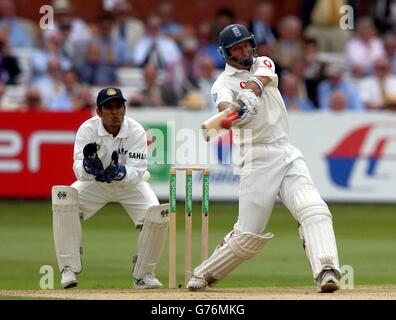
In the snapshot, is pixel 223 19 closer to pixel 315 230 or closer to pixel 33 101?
pixel 33 101

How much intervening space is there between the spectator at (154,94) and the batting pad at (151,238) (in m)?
7.25

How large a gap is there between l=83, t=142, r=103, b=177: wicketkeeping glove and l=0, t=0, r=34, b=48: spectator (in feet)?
29.9

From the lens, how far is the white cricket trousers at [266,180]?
834cm

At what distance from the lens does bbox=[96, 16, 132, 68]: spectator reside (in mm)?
17234

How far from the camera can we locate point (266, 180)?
8.35 meters

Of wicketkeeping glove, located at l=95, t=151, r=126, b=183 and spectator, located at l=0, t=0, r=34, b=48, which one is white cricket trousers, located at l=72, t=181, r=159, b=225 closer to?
wicketkeeping glove, located at l=95, t=151, r=126, b=183

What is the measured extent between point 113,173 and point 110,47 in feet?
28.8

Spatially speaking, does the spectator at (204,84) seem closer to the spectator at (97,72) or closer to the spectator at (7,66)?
the spectator at (97,72)

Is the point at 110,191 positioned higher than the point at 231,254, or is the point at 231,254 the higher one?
the point at 110,191

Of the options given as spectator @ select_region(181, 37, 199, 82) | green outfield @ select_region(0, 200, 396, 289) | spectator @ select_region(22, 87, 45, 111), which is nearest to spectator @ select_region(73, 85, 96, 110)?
spectator @ select_region(22, 87, 45, 111)

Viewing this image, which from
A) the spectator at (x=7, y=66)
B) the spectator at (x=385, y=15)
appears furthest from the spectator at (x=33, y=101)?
the spectator at (x=385, y=15)

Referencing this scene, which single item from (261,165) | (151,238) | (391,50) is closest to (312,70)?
(391,50)
